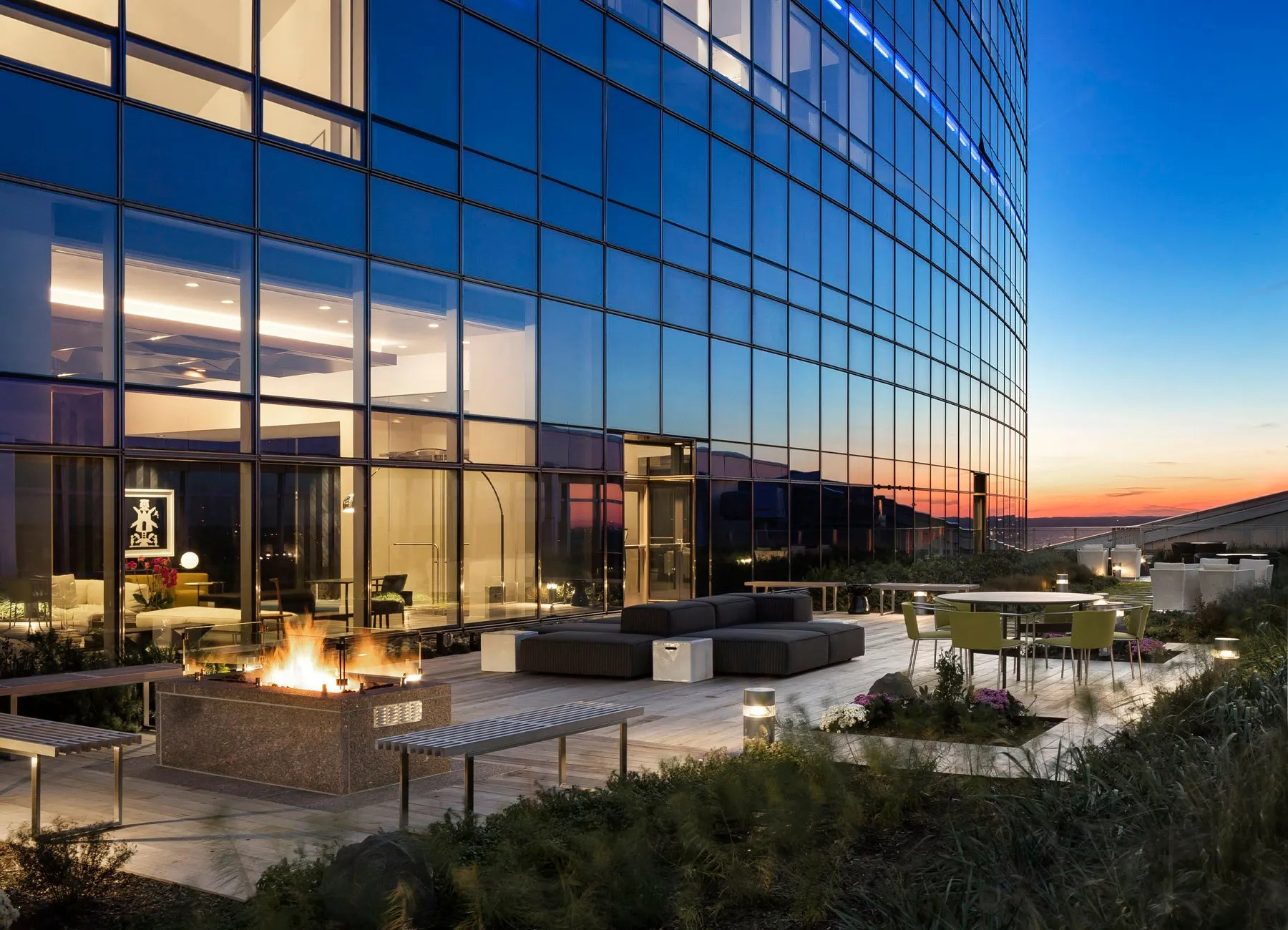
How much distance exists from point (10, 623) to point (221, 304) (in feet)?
13.6

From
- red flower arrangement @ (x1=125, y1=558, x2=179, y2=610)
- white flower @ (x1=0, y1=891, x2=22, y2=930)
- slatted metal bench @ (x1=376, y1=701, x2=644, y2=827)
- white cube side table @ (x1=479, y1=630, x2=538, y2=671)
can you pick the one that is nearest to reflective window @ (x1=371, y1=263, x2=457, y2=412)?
white cube side table @ (x1=479, y1=630, x2=538, y2=671)

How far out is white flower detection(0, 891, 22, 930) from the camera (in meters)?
4.84

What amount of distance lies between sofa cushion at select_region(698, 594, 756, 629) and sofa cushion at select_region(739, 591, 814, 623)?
0.11 metres

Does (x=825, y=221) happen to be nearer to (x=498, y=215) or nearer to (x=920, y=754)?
(x=498, y=215)

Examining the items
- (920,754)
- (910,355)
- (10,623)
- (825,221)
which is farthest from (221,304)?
(910,355)

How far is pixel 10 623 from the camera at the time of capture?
11180mm

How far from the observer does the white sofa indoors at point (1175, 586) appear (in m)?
21.8

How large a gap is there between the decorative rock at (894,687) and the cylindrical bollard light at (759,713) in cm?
191

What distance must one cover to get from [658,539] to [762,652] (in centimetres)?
868

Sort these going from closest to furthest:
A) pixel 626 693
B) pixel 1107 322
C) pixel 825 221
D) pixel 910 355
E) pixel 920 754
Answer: pixel 920 754, pixel 626 693, pixel 825 221, pixel 910 355, pixel 1107 322

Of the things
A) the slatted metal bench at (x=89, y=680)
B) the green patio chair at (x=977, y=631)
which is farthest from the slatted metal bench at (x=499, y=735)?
the green patio chair at (x=977, y=631)

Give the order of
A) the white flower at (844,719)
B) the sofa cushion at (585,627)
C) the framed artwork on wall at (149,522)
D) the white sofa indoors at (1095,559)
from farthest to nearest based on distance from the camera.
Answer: the white sofa indoors at (1095,559) < the sofa cushion at (585,627) < the framed artwork on wall at (149,522) < the white flower at (844,719)

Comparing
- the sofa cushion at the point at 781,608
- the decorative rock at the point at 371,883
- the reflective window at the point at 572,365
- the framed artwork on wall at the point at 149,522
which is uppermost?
the reflective window at the point at 572,365

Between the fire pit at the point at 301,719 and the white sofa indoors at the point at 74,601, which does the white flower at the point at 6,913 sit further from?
the white sofa indoors at the point at 74,601
